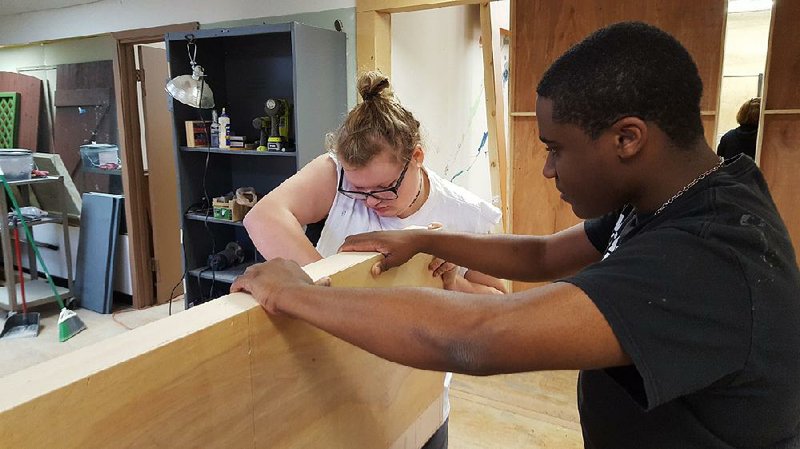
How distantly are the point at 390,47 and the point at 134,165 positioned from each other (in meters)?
2.22

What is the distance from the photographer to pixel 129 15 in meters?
3.84

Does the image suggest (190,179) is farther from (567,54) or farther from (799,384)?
(799,384)

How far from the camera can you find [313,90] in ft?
9.50

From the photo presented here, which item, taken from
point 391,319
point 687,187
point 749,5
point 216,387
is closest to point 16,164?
point 216,387

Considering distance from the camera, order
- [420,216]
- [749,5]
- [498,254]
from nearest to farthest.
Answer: [498,254], [420,216], [749,5]

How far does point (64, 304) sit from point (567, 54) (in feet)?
14.9

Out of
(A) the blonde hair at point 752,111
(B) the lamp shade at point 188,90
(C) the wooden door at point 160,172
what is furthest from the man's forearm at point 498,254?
(C) the wooden door at point 160,172

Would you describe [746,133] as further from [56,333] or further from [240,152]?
[56,333]

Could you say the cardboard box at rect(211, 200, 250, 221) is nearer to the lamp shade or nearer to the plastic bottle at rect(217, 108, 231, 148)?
the plastic bottle at rect(217, 108, 231, 148)

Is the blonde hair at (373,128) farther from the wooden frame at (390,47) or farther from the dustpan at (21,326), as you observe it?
the dustpan at (21,326)

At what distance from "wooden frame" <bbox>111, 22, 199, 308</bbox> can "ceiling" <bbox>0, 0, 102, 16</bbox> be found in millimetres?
565

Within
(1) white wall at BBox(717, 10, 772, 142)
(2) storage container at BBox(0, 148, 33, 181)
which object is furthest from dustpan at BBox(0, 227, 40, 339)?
(1) white wall at BBox(717, 10, 772, 142)

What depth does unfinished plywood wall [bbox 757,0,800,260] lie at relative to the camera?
237 centimetres

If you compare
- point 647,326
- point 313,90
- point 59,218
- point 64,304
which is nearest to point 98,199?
point 59,218
